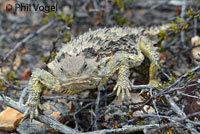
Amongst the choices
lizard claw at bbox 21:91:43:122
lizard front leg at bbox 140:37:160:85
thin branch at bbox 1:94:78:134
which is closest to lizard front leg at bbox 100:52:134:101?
lizard front leg at bbox 140:37:160:85

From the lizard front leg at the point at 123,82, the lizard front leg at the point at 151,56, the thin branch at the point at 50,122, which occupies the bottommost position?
the thin branch at the point at 50,122

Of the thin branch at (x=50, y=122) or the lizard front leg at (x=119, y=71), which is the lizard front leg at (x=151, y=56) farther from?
the thin branch at (x=50, y=122)

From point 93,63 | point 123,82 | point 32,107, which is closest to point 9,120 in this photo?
point 32,107

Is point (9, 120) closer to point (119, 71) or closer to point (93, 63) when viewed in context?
point (93, 63)

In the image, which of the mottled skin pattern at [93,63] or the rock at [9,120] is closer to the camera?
the mottled skin pattern at [93,63]

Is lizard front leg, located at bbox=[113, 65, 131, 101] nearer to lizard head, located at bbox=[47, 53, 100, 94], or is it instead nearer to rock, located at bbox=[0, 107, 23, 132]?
lizard head, located at bbox=[47, 53, 100, 94]

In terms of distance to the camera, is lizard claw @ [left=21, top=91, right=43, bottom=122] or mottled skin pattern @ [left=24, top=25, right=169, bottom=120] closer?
mottled skin pattern @ [left=24, top=25, right=169, bottom=120]

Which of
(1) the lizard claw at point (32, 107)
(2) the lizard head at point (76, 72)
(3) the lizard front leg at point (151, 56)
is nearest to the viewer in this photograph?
(2) the lizard head at point (76, 72)

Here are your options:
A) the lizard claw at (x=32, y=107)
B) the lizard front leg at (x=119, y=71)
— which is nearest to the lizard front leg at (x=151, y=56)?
the lizard front leg at (x=119, y=71)
